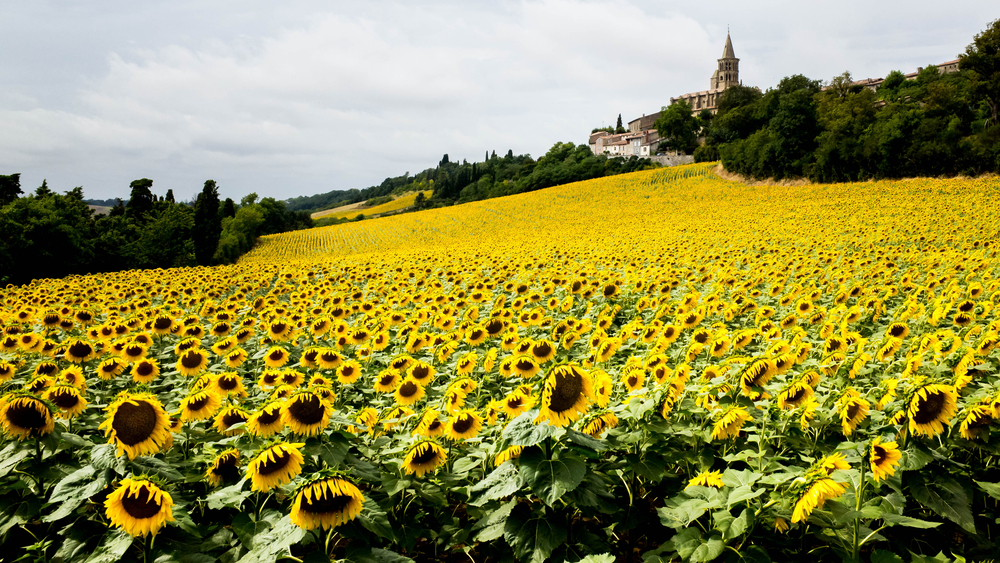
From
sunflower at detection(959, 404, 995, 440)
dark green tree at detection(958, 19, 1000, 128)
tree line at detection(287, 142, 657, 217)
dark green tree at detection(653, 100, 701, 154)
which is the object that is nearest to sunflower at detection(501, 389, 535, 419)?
sunflower at detection(959, 404, 995, 440)

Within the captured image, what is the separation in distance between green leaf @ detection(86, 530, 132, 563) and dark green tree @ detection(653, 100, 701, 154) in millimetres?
116788

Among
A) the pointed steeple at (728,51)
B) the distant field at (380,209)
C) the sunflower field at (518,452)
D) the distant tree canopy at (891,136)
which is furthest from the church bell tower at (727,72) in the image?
the sunflower field at (518,452)

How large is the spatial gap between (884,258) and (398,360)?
1212 cm

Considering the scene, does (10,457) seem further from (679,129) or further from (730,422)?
(679,129)

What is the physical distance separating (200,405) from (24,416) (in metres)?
0.94

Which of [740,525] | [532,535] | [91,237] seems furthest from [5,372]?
[91,237]

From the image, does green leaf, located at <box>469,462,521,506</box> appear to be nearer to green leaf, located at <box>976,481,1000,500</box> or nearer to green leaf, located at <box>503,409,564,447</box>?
green leaf, located at <box>503,409,564,447</box>

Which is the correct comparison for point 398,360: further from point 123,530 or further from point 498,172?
point 498,172

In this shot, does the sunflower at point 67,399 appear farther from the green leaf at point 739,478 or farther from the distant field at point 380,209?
the distant field at point 380,209

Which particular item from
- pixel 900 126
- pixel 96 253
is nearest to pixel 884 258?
pixel 96 253

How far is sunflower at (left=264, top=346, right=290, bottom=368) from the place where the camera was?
5176 mm

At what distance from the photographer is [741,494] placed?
2193mm

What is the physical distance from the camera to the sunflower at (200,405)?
11.3 ft

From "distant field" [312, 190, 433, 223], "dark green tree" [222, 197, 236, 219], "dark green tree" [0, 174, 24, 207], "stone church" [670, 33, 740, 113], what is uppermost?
"stone church" [670, 33, 740, 113]
